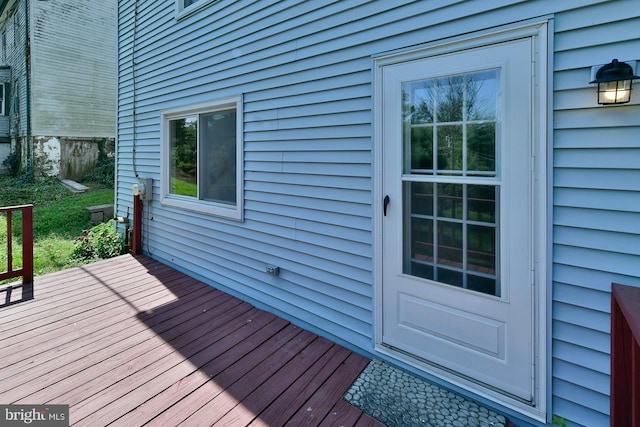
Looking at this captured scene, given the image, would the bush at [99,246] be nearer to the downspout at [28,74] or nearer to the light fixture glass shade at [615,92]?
the light fixture glass shade at [615,92]

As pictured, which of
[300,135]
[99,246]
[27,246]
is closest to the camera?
[300,135]

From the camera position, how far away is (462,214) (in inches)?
→ 84.4

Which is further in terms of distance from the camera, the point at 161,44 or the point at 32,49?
the point at 32,49

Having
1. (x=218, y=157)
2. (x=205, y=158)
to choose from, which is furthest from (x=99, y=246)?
(x=218, y=157)

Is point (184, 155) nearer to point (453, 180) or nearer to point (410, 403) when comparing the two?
point (453, 180)

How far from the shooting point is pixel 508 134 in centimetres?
191

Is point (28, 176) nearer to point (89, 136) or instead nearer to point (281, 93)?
point (89, 136)

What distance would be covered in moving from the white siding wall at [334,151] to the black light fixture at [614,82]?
0.05 metres

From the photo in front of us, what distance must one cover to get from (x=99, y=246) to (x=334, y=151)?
4.51m

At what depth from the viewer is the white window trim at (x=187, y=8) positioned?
3906mm

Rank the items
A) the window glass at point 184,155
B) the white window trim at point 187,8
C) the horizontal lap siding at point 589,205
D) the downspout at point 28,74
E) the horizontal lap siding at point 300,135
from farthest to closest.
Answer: the downspout at point 28,74, the window glass at point 184,155, the white window trim at point 187,8, the horizontal lap siding at point 300,135, the horizontal lap siding at point 589,205

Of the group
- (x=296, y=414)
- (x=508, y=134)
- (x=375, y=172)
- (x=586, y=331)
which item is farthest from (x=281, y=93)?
(x=586, y=331)

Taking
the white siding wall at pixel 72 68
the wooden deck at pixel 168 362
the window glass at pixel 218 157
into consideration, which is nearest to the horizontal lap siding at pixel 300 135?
the window glass at pixel 218 157

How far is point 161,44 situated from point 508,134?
4.72m
